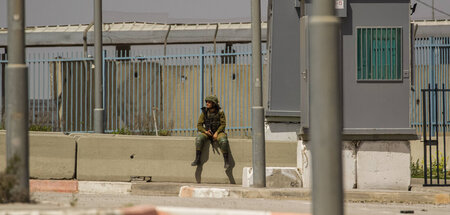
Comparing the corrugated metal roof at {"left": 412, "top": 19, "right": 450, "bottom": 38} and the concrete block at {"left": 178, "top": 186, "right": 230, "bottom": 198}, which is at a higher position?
the corrugated metal roof at {"left": 412, "top": 19, "right": 450, "bottom": 38}

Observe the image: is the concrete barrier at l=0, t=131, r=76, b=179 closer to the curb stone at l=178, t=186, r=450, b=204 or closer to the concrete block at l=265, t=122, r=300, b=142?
the curb stone at l=178, t=186, r=450, b=204

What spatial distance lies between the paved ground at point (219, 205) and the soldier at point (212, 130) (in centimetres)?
309

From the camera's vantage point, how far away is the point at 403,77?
13.4m

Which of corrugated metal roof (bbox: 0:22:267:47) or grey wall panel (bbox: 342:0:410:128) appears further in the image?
corrugated metal roof (bbox: 0:22:267:47)

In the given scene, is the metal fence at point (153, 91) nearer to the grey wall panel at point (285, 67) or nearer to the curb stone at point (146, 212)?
the grey wall panel at point (285, 67)

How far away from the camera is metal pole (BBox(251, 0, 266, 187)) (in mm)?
13227

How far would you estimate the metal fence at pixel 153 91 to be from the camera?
19.1m

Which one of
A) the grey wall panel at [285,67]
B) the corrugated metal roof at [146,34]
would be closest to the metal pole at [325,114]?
the grey wall panel at [285,67]

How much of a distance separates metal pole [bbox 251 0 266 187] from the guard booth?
702mm

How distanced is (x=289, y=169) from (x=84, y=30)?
15.3 meters

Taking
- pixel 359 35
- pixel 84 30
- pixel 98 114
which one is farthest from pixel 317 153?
pixel 84 30

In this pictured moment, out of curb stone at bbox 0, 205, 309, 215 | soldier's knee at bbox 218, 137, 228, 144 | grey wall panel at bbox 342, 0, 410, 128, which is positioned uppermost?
grey wall panel at bbox 342, 0, 410, 128

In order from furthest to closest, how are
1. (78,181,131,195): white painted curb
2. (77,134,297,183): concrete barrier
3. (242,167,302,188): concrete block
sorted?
(77,134,297,183): concrete barrier → (78,181,131,195): white painted curb → (242,167,302,188): concrete block

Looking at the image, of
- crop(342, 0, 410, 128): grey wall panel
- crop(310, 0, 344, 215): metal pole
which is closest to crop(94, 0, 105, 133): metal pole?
crop(342, 0, 410, 128): grey wall panel
